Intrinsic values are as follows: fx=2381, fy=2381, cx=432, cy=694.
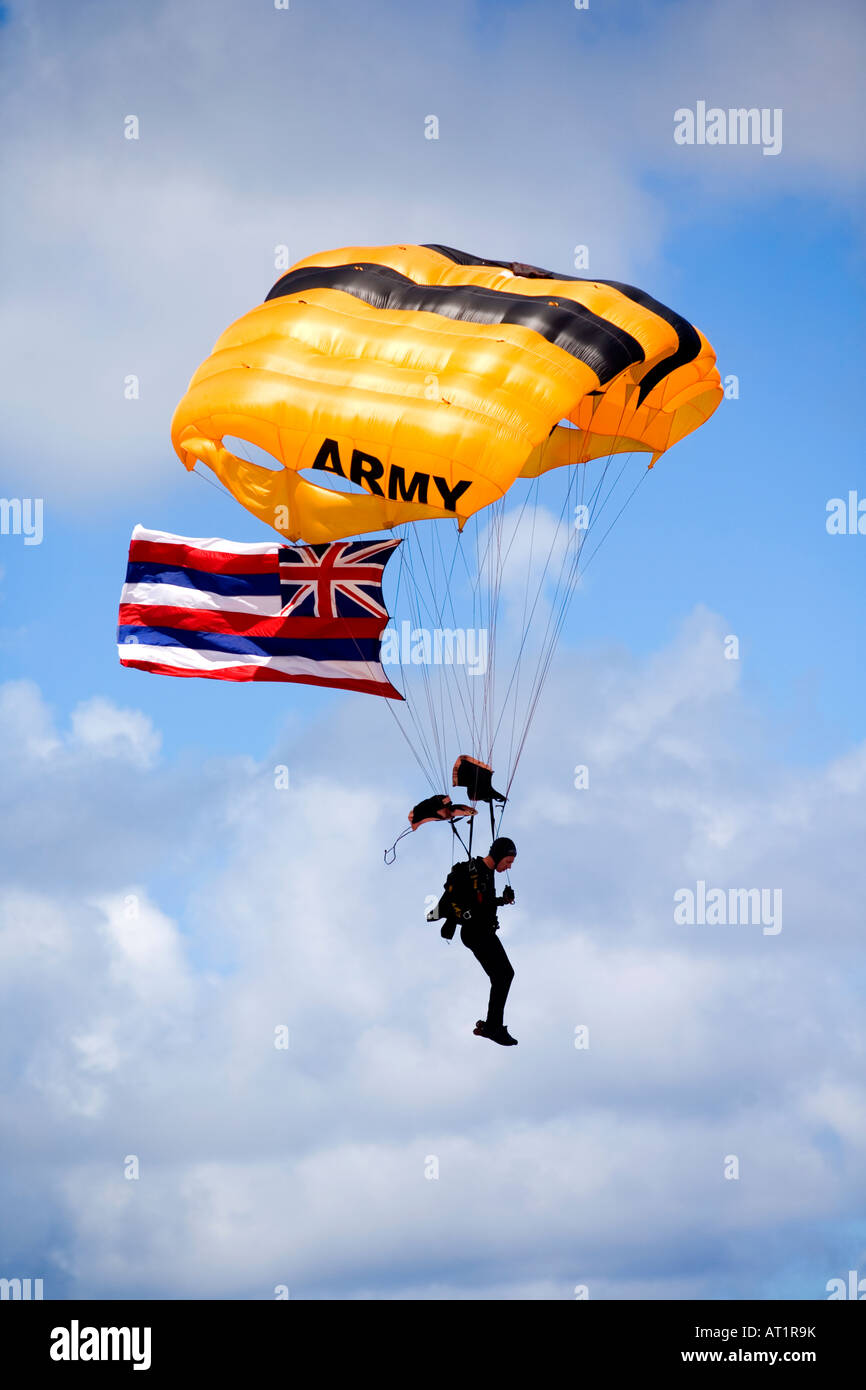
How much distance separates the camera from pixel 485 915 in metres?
30.4

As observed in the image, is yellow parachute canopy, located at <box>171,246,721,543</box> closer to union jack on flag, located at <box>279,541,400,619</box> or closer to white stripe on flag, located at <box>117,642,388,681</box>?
union jack on flag, located at <box>279,541,400,619</box>

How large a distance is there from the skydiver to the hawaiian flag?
6202mm

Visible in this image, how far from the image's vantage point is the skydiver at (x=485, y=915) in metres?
30.3

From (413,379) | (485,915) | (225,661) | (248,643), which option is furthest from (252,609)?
(485,915)

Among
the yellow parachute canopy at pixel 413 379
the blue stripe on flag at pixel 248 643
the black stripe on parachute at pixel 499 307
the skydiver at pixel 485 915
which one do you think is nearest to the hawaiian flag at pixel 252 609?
the blue stripe on flag at pixel 248 643

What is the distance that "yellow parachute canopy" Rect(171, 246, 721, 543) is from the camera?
100ft

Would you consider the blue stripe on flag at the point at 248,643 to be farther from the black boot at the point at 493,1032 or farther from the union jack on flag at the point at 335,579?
the black boot at the point at 493,1032

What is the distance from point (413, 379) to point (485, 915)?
702 cm

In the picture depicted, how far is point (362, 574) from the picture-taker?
3612cm

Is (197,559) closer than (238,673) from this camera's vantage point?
No

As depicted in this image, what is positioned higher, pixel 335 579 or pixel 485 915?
pixel 335 579

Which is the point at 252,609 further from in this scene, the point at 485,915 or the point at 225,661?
the point at 485,915
